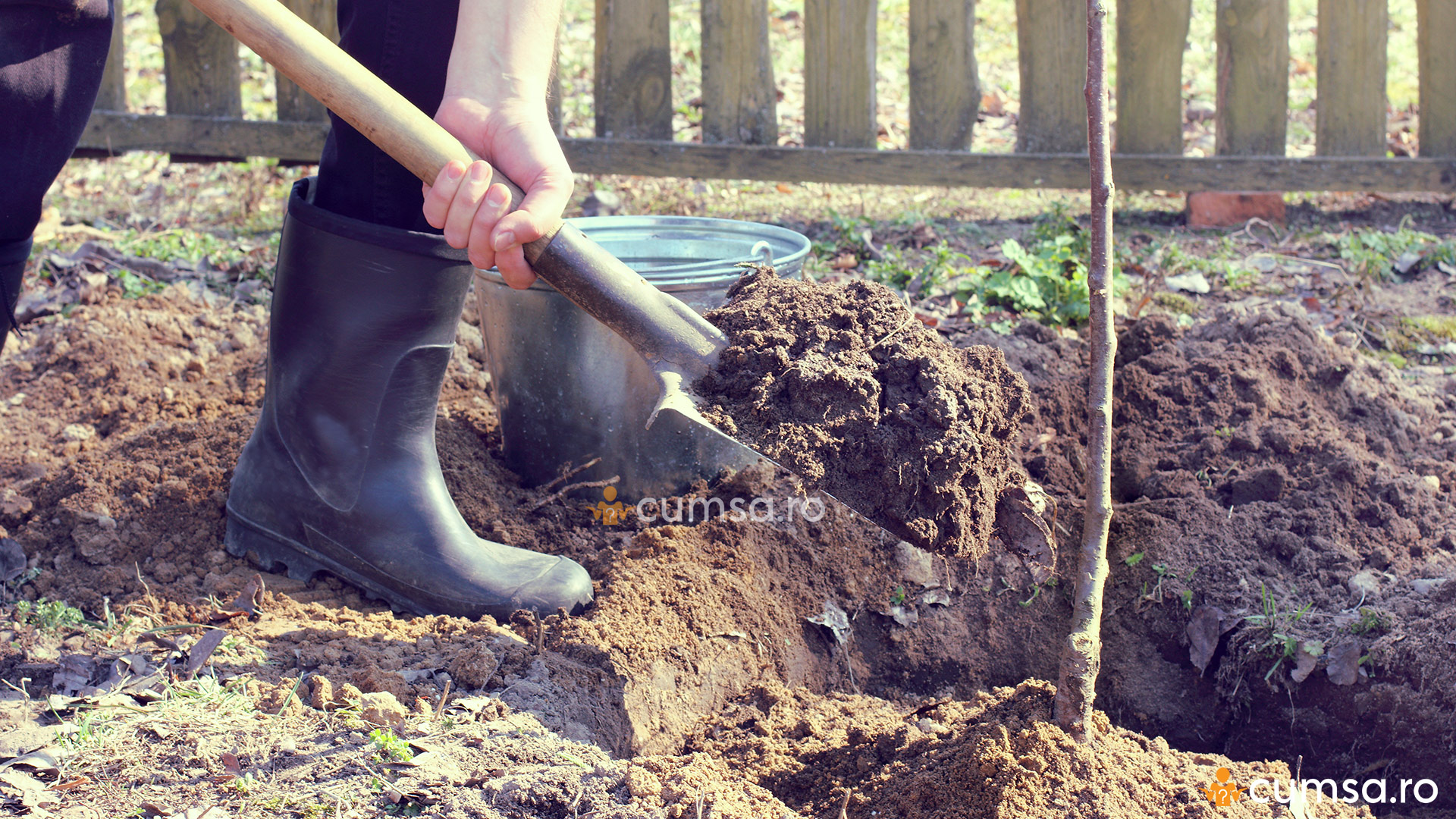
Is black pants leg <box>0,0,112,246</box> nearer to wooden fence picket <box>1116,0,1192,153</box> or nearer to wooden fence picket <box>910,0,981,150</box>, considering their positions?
wooden fence picket <box>910,0,981,150</box>

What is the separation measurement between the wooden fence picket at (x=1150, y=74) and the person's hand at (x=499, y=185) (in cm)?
300

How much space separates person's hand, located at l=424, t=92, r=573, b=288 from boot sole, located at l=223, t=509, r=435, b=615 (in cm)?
79

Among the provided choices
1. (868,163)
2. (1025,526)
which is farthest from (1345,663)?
(868,163)

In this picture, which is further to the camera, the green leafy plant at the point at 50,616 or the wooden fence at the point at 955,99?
the wooden fence at the point at 955,99

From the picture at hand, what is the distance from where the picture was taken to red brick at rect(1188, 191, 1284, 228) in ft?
13.8

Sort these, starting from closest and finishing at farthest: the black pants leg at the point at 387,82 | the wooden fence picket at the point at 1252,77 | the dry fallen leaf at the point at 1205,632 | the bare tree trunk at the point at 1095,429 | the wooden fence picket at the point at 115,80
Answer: the bare tree trunk at the point at 1095,429, the black pants leg at the point at 387,82, the dry fallen leaf at the point at 1205,632, the wooden fence picket at the point at 1252,77, the wooden fence picket at the point at 115,80

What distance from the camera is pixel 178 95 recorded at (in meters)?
4.24

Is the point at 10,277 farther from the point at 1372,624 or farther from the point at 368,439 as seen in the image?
the point at 1372,624

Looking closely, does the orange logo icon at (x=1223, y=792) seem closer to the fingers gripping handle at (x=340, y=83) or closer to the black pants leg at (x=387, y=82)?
the fingers gripping handle at (x=340, y=83)

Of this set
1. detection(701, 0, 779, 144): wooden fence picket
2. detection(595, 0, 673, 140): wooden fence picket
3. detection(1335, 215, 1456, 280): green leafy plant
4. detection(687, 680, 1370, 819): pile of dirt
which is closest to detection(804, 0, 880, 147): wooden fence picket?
detection(701, 0, 779, 144): wooden fence picket

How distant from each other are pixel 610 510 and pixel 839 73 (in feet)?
7.76

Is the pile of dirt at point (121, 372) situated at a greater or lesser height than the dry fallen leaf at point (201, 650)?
greater

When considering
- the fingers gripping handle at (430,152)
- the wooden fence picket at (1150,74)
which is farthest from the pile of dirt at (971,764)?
the wooden fence picket at (1150,74)

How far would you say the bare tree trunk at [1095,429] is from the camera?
1.40 meters
